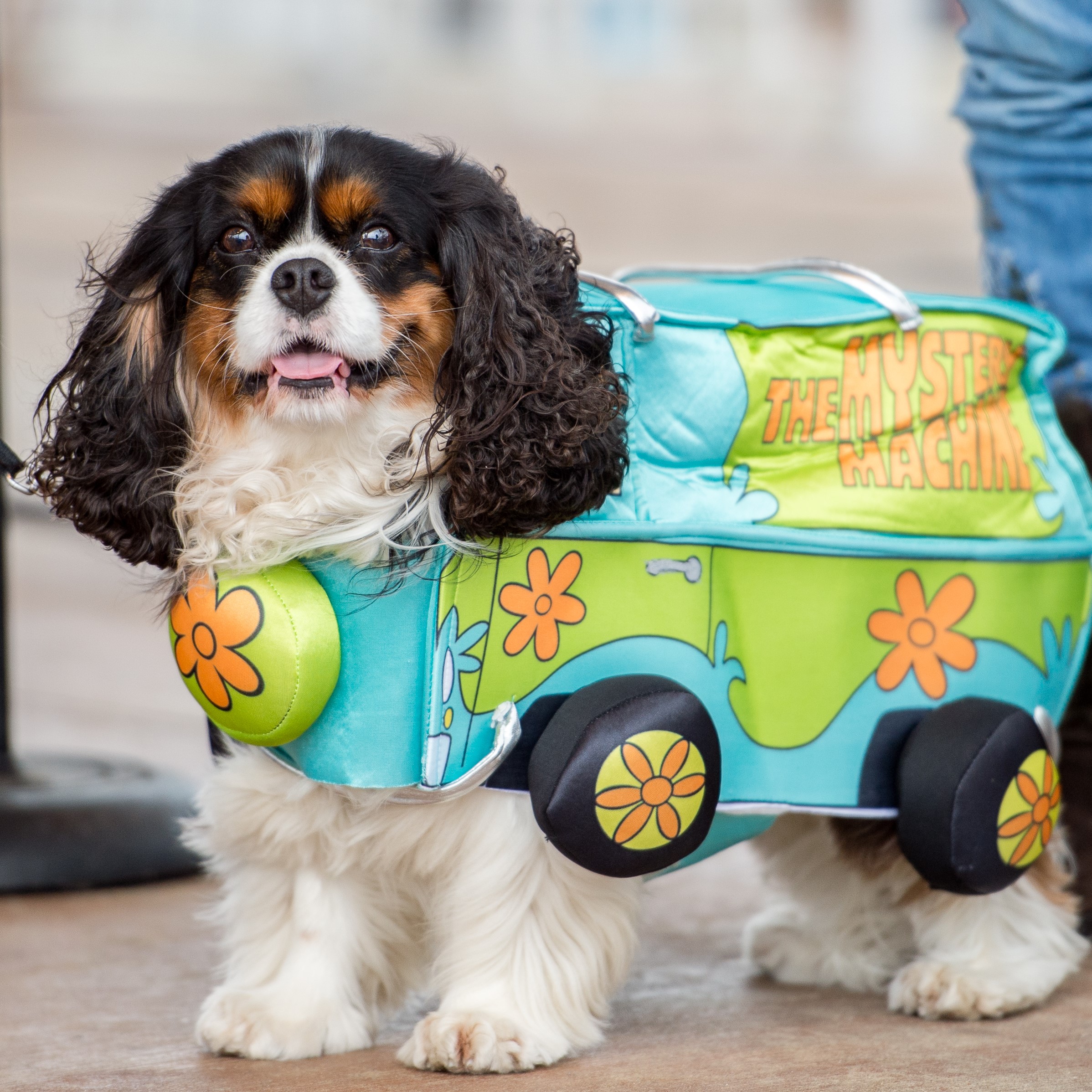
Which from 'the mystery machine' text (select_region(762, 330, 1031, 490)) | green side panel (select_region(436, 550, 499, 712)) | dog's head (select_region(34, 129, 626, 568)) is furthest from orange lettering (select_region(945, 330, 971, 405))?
green side panel (select_region(436, 550, 499, 712))

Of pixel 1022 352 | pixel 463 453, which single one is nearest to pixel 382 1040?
pixel 463 453

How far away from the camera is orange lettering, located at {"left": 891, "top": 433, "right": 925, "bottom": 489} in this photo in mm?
2719

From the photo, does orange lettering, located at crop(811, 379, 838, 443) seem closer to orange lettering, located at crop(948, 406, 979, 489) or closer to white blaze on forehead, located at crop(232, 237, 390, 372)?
orange lettering, located at crop(948, 406, 979, 489)

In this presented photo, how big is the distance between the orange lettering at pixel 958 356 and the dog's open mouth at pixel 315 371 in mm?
1016

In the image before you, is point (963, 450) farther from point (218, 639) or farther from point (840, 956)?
point (218, 639)

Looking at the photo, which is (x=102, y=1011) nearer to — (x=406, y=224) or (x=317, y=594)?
(x=317, y=594)

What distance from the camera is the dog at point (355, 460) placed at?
2336 mm

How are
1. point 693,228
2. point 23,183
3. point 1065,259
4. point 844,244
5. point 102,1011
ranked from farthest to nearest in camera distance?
point 23,183 → point 693,228 → point 844,244 → point 1065,259 → point 102,1011

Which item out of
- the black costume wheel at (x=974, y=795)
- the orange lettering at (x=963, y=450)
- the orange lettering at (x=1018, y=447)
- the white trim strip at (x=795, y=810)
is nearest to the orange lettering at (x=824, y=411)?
the orange lettering at (x=963, y=450)

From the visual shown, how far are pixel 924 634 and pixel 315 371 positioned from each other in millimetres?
1107

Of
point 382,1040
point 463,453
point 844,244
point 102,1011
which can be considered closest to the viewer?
point 463,453

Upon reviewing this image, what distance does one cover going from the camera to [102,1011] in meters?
2.80

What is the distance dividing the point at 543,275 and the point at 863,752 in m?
0.93

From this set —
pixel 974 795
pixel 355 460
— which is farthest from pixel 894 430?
pixel 355 460
